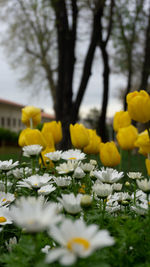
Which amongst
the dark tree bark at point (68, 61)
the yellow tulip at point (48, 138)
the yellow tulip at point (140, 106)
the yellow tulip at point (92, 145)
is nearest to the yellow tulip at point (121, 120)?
the yellow tulip at point (92, 145)

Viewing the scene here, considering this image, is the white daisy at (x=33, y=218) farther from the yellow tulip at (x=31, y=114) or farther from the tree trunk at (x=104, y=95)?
the tree trunk at (x=104, y=95)

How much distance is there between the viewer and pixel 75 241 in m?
0.53

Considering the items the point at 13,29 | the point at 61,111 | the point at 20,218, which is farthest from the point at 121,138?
the point at 13,29

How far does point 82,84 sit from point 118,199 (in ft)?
18.2

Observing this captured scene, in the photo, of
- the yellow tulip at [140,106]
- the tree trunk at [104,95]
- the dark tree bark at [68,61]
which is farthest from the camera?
the tree trunk at [104,95]

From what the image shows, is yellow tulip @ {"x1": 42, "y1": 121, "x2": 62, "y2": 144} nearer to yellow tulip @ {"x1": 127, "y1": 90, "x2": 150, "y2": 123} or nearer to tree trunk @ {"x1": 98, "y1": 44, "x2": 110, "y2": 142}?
yellow tulip @ {"x1": 127, "y1": 90, "x2": 150, "y2": 123}

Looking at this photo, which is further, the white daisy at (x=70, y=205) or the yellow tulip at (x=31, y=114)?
the yellow tulip at (x=31, y=114)

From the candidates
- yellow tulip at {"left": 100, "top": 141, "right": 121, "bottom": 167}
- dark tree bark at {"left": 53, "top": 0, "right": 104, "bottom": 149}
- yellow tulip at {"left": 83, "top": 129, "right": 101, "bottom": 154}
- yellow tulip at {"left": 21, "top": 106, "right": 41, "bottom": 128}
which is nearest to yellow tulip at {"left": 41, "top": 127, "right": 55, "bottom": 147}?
yellow tulip at {"left": 21, "top": 106, "right": 41, "bottom": 128}

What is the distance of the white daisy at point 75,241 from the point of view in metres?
0.48

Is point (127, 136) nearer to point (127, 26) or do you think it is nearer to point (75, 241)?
point (75, 241)

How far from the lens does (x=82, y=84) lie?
21.7 ft

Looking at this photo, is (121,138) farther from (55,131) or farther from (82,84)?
(82,84)

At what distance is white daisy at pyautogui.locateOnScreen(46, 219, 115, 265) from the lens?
48cm

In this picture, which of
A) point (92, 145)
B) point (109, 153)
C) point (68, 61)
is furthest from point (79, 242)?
point (68, 61)
